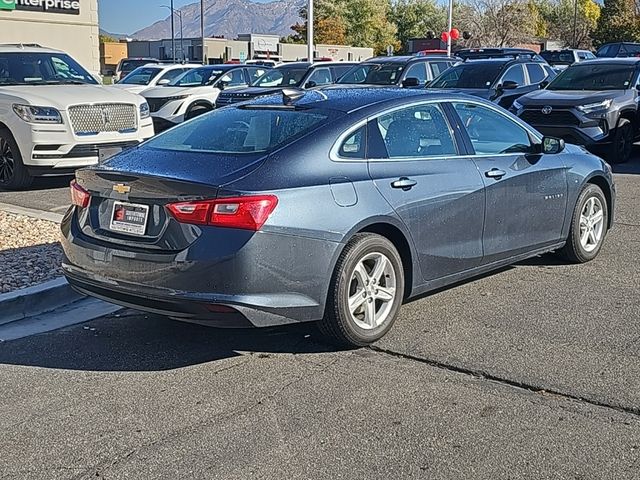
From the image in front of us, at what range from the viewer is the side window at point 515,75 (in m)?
16.0

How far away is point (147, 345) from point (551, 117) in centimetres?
996

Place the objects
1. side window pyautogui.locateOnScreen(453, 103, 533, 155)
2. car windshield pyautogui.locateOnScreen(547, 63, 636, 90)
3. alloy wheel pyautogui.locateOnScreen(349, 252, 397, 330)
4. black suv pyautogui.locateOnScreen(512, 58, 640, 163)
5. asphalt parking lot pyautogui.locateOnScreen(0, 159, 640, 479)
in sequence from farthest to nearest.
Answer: car windshield pyautogui.locateOnScreen(547, 63, 636, 90), black suv pyautogui.locateOnScreen(512, 58, 640, 163), side window pyautogui.locateOnScreen(453, 103, 533, 155), alloy wheel pyautogui.locateOnScreen(349, 252, 397, 330), asphalt parking lot pyautogui.locateOnScreen(0, 159, 640, 479)

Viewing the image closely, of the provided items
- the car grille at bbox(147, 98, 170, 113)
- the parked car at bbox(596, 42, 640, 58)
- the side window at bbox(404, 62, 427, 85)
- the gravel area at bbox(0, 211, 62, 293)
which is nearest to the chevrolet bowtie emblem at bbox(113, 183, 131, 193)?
the gravel area at bbox(0, 211, 62, 293)

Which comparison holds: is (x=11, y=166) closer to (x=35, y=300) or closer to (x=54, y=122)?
(x=54, y=122)

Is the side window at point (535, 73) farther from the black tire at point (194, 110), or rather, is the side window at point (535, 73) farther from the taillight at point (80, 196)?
the taillight at point (80, 196)

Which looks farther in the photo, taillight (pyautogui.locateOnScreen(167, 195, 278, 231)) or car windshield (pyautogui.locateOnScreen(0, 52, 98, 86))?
car windshield (pyautogui.locateOnScreen(0, 52, 98, 86))

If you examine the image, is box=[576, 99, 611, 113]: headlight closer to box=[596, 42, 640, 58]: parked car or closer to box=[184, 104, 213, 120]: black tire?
box=[184, 104, 213, 120]: black tire

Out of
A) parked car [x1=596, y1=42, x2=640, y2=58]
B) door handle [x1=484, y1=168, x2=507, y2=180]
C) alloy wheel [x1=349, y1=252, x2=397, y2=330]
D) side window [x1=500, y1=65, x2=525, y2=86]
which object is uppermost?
parked car [x1=596, y1=42, x2=640, y2=58]

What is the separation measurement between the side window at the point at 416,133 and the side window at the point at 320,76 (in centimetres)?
1313

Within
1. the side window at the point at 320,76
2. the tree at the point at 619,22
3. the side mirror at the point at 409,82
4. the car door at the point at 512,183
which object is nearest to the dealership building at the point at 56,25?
the side window at the point at 320,76

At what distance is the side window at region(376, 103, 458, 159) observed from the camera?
18.4 feet

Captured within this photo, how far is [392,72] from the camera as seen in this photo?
1789cm

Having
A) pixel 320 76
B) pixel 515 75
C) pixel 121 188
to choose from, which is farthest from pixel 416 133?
pixel 320 76

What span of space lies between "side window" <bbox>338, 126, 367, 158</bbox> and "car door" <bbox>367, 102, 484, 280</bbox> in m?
0.06
